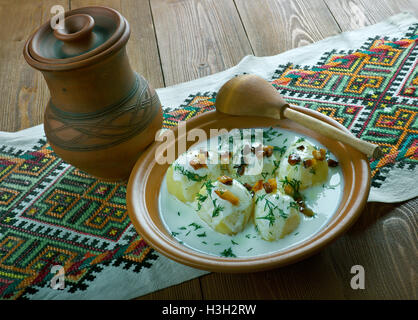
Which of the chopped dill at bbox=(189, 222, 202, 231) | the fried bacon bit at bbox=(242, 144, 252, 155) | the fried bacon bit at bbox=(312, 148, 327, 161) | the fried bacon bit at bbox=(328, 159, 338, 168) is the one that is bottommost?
the chopped dill at bbox=(189, 222, 202, 231)

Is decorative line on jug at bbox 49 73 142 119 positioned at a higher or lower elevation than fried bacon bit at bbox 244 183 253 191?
higher

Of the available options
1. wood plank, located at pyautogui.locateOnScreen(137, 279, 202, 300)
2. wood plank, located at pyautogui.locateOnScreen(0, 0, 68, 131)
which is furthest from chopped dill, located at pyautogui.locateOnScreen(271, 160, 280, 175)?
wood plank, located at pyautogui.locateOnScreen(0, 0, 68, 131)

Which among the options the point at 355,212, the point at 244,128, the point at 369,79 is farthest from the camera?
the point at 369,79

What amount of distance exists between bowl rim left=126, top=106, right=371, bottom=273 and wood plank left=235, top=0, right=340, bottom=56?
20.2 inches

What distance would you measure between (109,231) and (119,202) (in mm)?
76

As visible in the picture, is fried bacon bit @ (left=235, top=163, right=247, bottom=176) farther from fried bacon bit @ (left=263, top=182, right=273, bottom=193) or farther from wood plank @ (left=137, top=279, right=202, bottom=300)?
wood plank @ (left=137, top=279, right=202, bottom=300)

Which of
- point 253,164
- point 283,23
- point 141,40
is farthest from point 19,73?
point 253,164

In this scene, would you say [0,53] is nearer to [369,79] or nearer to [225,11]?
[225,11]

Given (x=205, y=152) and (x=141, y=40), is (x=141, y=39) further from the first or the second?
(x=205, y=152)

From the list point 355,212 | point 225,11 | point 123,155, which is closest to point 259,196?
point 355,212

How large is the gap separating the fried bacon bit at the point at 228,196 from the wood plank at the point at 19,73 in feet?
2.15

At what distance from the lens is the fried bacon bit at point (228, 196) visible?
716 mm

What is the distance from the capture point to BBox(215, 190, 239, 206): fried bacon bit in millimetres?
716

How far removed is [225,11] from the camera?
1490 mm
